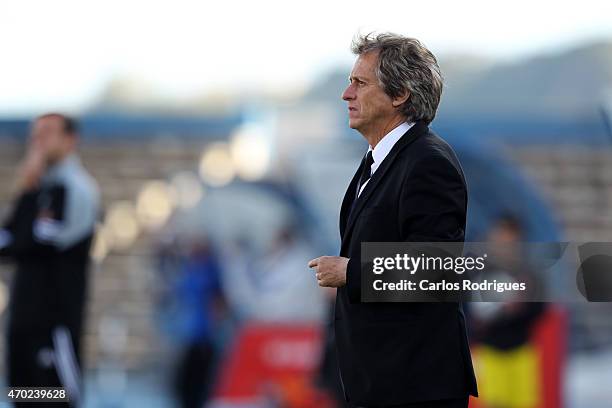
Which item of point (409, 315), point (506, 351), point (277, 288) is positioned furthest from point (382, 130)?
point (277, 288)

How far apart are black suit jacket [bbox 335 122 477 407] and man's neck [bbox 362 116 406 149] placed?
4.0 inches

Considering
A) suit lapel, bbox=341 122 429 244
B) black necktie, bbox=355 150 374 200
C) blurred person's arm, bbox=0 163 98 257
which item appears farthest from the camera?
blurred person's arm, bbox=0 163 98 257

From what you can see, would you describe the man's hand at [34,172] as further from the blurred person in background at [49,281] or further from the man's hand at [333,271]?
the man's hand at [333,271]

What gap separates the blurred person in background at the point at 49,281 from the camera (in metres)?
5.22

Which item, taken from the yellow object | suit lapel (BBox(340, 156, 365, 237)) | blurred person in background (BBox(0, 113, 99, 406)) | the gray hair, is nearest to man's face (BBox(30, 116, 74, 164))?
blurred person in background (BBox(0, 113, 99, 406))

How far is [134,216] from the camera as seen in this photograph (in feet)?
25.0

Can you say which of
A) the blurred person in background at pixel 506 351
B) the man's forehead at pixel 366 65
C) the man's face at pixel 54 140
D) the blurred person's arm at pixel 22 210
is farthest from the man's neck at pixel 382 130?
the blurred person in background at pixel 506 351

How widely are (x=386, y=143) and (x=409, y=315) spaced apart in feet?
1.36

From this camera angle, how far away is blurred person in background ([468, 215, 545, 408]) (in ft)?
21.4

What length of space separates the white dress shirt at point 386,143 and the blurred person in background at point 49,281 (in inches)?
113

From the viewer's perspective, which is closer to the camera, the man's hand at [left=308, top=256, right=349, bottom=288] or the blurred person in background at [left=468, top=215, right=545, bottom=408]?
the man's hand at [left=308, top=256, right=349, bottom=288]

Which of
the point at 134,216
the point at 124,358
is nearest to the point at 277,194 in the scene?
the point at 134,216

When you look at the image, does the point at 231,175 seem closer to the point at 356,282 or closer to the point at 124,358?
the point at 124,358

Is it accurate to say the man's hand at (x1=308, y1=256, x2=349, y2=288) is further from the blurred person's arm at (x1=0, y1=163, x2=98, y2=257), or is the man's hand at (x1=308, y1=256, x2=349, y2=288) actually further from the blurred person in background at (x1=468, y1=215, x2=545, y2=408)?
the blurred person in background at (x1=468, y1=215, x2=545, y2=408)
